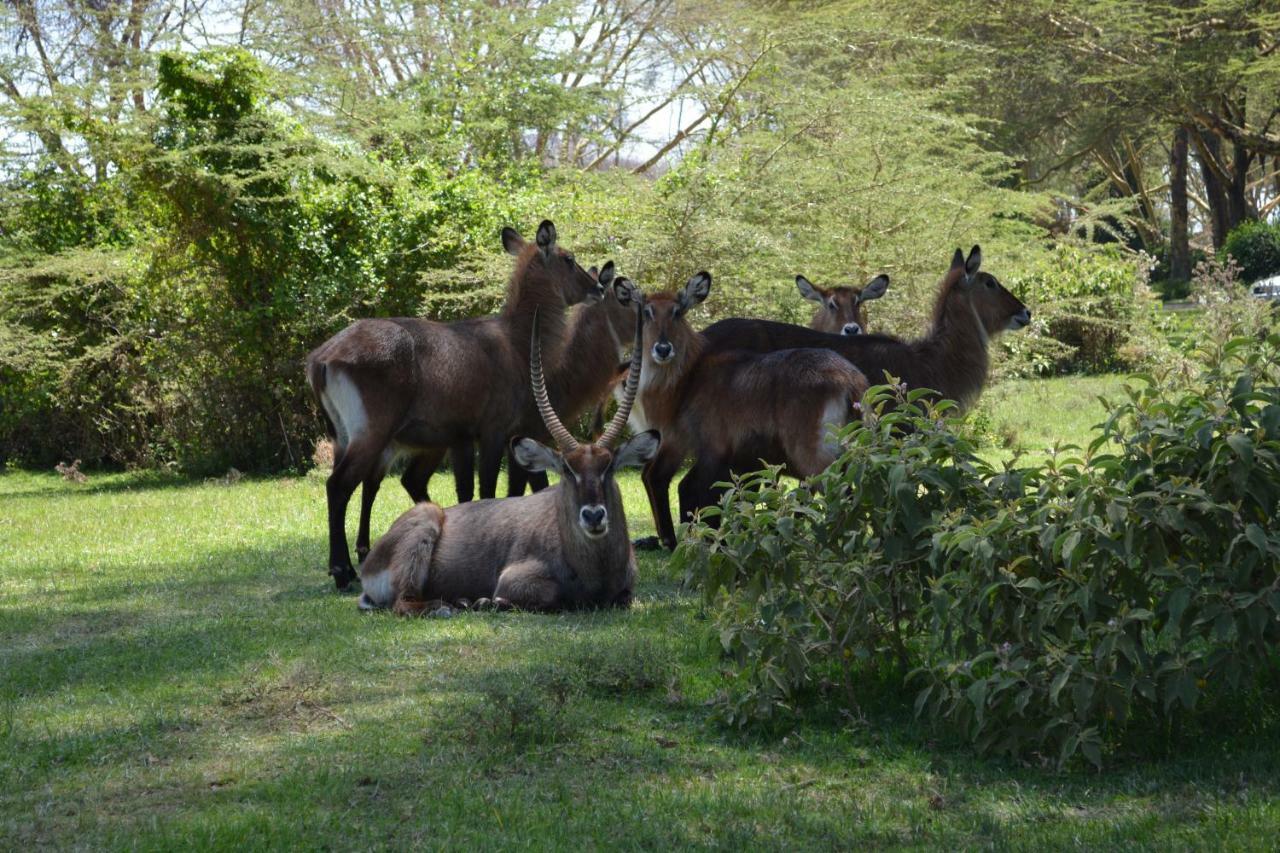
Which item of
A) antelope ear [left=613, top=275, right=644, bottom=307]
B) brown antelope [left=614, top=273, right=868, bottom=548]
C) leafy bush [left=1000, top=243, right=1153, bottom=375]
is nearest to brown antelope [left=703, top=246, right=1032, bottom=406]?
brown antelope [left=614, top=273, right=868, bottom=548]

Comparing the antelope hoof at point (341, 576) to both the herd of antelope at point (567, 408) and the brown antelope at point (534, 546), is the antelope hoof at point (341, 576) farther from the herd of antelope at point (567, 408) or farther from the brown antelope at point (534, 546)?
the brown antelope at point (534, 546)

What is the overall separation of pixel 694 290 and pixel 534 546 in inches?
116

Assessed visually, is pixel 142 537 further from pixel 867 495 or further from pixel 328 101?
pixel 328 101

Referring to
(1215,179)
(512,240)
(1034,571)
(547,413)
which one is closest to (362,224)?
(512,240)

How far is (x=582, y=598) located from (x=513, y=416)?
90.2 inches

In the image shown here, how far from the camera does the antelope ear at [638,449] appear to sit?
7.28 meters

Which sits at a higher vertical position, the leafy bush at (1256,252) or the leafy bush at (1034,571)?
the leafy bush at (1256,252)

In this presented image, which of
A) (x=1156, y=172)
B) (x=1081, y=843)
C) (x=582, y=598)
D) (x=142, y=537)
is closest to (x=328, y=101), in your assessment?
(x=142, y=537)

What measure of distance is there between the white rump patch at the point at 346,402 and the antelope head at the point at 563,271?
201 cm

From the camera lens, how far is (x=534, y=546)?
7438mm

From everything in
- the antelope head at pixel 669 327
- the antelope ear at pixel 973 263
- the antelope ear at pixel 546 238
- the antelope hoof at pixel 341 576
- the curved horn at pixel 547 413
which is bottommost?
the antelope hoof at pixel 341 576

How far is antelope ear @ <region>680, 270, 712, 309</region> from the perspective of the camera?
31.7 feet

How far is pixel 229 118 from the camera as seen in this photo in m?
14.9

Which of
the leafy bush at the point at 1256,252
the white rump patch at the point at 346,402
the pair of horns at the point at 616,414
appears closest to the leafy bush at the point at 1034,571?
the pair of horns at the point at 616,414
